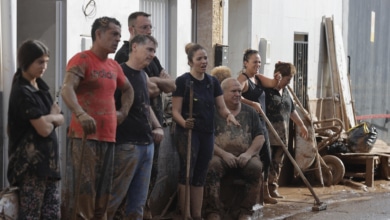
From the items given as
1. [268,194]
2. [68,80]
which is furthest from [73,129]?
[268,194]

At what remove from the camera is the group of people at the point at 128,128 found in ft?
20.8

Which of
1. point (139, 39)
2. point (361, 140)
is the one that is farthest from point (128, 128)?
point (361, 140)

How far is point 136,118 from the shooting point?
765cm

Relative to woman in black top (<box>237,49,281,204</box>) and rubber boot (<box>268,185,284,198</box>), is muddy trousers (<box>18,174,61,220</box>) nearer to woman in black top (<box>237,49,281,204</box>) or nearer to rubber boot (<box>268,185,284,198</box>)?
woman in black top (<box>237,49,281,204</box>)

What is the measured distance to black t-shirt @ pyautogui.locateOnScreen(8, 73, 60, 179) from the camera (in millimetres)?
6258

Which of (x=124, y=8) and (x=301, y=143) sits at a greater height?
(x=124, y=8)

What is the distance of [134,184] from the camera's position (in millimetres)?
7652

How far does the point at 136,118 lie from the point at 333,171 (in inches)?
243

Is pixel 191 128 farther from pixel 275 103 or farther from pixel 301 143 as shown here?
pixel 301 143

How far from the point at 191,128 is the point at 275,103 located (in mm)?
2787

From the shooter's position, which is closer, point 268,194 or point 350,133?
point 268,194

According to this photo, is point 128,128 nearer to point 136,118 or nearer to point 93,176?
point 136,118

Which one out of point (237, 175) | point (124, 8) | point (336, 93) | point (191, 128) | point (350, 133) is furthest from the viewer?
point (336, 93)

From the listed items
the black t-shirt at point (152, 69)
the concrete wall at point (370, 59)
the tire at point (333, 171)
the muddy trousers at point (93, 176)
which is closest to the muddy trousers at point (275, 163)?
the tire at point (333, 171)
